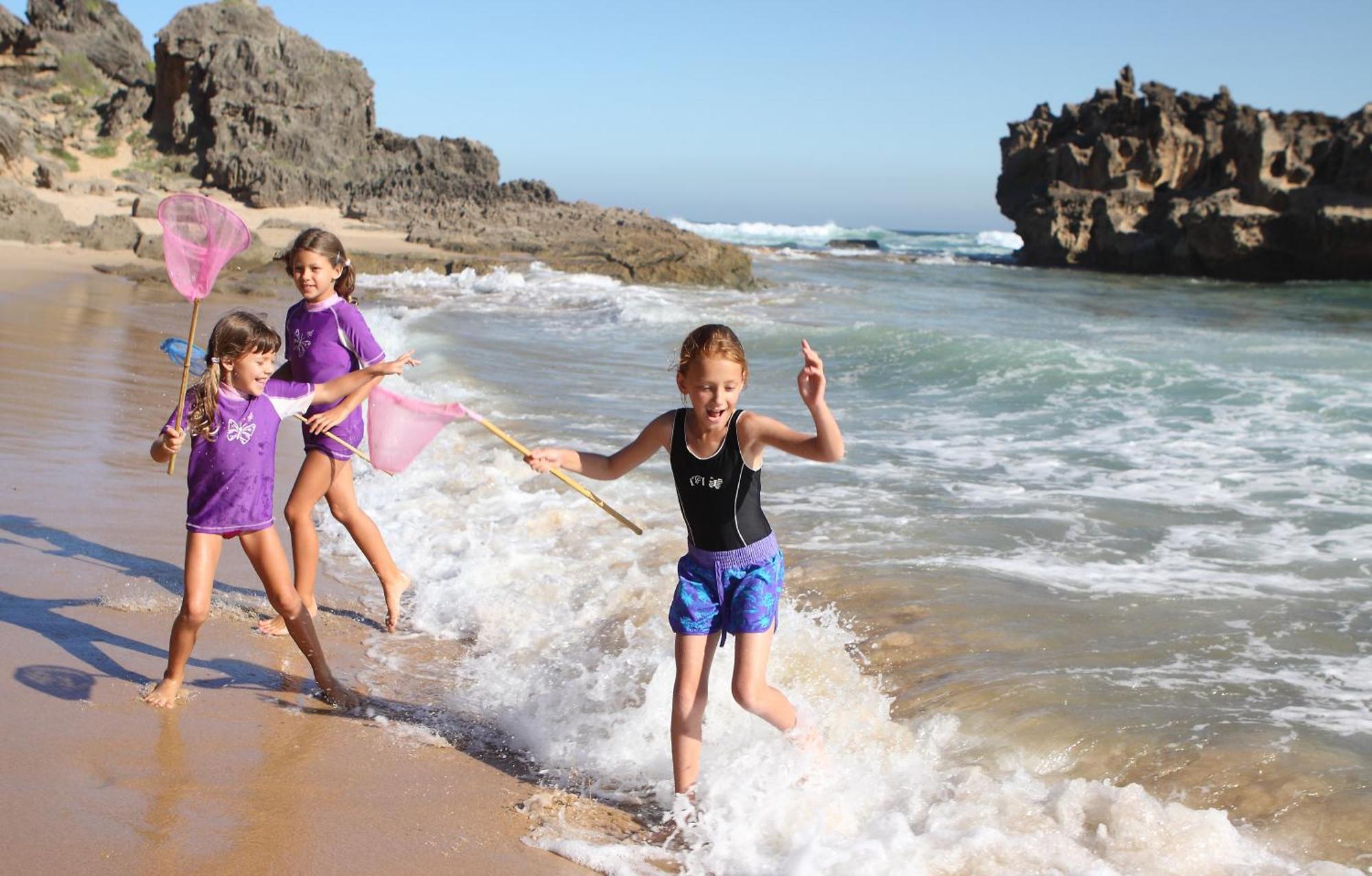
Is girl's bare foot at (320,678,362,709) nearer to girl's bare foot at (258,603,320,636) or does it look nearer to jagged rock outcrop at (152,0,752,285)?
girl's bare foot at (258,603,320,636)

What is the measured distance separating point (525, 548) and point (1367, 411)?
356 inches

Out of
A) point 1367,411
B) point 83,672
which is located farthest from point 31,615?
point 1367,411

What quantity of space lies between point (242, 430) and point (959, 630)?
297 centimetres

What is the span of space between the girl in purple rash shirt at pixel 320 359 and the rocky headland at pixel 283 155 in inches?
756

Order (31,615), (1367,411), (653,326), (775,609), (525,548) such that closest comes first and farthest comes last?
(775,609)
(31,615)
(525,548)
(1367,411)
(653,326)

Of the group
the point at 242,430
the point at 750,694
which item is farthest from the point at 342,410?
the point at 750,694

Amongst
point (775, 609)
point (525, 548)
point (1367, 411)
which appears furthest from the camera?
point (1367, 411)

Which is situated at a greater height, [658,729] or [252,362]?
[252,362]

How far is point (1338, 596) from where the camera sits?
553 cm

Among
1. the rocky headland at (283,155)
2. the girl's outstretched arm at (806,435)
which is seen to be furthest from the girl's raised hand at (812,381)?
the rocky headland at (283,155)

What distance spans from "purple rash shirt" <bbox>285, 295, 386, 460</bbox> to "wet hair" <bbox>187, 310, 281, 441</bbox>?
845 millimetres

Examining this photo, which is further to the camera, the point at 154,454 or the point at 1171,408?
the point at 1171,408

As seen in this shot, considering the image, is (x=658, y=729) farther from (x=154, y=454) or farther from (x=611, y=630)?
(x=154, y=454)

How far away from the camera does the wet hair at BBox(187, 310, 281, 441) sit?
143 inches
